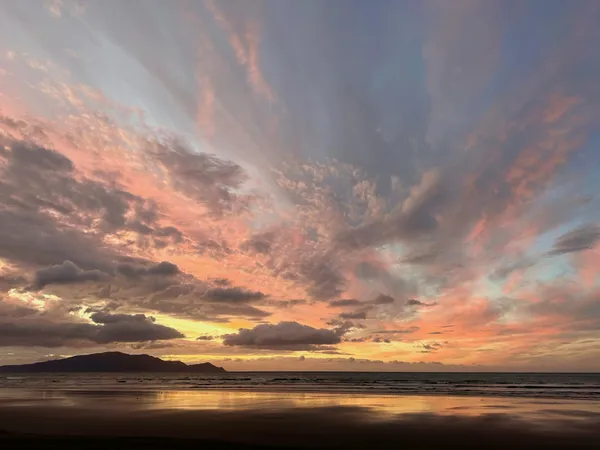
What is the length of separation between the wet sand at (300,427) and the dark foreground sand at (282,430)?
58 millimetres

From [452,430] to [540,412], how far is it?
1710 cm

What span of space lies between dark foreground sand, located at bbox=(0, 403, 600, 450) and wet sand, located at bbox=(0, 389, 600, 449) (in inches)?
2.3

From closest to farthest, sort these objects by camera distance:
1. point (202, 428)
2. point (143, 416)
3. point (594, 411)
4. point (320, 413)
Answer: point (202, 428) < point (143, 416) < point (320, 413) < point (594, 411)

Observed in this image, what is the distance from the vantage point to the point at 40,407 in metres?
43.5

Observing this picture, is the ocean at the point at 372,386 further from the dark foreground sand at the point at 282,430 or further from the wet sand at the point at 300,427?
the dark foreground sand at the point at 282,430

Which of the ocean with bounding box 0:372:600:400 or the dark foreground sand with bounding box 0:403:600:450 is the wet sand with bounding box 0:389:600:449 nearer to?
the dark foreground sand with bounding box 0:403:600:450

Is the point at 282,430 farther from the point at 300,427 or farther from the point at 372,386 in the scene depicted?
the point at 372,386

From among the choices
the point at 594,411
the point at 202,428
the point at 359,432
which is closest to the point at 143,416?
the point at 202,428

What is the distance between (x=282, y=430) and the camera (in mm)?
27938

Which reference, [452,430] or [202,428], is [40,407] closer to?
[202,428]

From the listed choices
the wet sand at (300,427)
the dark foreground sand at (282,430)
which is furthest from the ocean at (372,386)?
the dark foreground sand at (282,430)

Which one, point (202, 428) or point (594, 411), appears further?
point (594, 411)

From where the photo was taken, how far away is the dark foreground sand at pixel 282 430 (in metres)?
23.4

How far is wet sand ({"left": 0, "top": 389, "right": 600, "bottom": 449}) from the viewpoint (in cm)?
2366
